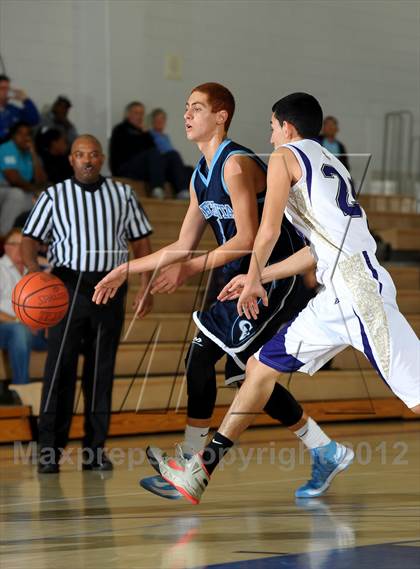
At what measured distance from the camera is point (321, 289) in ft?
12.1

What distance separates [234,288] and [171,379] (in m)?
3.78

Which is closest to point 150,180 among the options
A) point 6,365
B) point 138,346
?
point 138,346

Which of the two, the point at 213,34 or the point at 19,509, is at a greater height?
the point at 213,34

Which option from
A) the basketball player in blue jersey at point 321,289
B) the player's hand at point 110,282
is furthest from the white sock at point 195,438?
the player's hand at point 110,282

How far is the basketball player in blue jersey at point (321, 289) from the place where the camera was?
3.41m

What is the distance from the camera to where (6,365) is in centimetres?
712

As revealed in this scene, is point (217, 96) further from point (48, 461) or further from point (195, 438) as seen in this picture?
point (48, 461)

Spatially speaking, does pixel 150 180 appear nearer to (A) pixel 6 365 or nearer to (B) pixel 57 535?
(A) pixel 6 365

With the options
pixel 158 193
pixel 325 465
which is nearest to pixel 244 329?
pixel 325 465

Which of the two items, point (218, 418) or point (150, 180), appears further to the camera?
point (150, 180)

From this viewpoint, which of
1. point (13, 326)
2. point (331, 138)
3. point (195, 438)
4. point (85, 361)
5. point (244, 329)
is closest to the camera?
point (244, 329)

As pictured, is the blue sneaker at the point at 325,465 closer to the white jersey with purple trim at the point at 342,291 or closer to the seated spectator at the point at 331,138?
the white jersey with purple trim at the point at 342,291

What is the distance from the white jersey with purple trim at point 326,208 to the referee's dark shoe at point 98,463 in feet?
7.89

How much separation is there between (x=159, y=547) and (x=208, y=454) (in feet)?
1.19
